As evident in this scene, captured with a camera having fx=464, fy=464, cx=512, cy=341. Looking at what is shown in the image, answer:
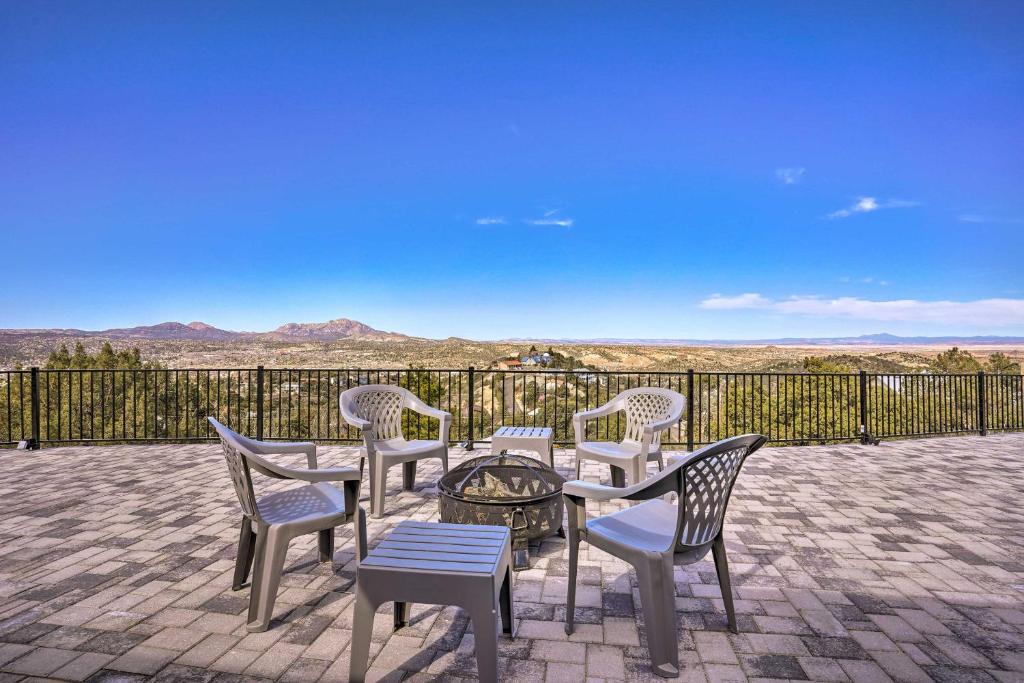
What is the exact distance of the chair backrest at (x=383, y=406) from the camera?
4203 mm

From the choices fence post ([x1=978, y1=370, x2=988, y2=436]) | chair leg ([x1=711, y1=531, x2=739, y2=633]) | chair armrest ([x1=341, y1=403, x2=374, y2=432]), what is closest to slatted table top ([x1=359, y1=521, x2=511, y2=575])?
chair leg ([x1=711, y1=531, x2=739, y2=633])

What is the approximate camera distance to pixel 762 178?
17.5m

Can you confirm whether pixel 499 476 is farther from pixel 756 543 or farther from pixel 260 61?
pixel 260 61

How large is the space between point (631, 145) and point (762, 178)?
682cm

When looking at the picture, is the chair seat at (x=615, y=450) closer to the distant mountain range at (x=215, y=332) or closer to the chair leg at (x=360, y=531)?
the chair leg at (x=360, y=531)

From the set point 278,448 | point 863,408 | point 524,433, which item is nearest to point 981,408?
point 863,408

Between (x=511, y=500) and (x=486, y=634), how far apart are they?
3.96ft

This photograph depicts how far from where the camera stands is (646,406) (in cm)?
430

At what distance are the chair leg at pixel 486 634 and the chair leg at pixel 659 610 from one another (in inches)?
23.6

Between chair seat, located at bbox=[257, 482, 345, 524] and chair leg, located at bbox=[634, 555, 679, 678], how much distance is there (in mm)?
1417

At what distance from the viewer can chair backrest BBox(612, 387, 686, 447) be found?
4.08m

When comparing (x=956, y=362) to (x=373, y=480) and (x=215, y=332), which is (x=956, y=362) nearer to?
(x=373, y=480)

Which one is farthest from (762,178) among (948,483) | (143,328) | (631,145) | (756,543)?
(143,328)

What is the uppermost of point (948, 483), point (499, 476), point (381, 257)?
point (381, 257)
